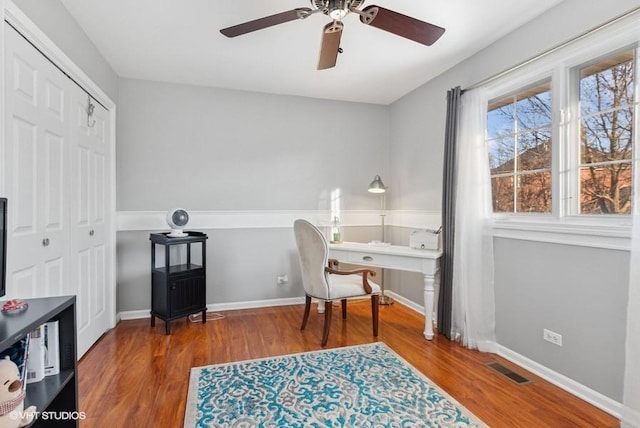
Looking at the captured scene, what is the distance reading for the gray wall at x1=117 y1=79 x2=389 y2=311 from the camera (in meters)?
3.45

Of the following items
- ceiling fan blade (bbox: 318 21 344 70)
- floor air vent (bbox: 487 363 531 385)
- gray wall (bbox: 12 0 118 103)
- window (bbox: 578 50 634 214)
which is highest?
gray wall (bbox: 12 0 118 103)

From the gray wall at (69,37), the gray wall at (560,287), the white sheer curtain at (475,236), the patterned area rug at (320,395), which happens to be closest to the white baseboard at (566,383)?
the gray wall at (560,287)

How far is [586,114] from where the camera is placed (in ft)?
6.89

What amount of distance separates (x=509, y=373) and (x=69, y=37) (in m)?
3.89

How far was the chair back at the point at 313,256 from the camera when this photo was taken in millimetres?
2725

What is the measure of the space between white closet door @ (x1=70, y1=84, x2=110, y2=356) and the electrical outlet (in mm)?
3382

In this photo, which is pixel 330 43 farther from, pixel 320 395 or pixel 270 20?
pixel 320 395

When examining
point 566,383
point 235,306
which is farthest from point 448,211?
point 235,306

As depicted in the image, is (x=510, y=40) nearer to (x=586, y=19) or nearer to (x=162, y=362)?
(x=586, y=19)

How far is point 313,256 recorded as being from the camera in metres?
2.81

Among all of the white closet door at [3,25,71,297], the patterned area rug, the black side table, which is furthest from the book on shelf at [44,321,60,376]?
the black side table

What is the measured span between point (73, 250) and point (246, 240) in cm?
170

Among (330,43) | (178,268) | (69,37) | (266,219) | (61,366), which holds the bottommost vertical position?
(61,366)

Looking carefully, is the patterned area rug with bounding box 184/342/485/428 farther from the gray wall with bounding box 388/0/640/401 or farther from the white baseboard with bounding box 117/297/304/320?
the white baseboard with bounding box 117/297/304/320
